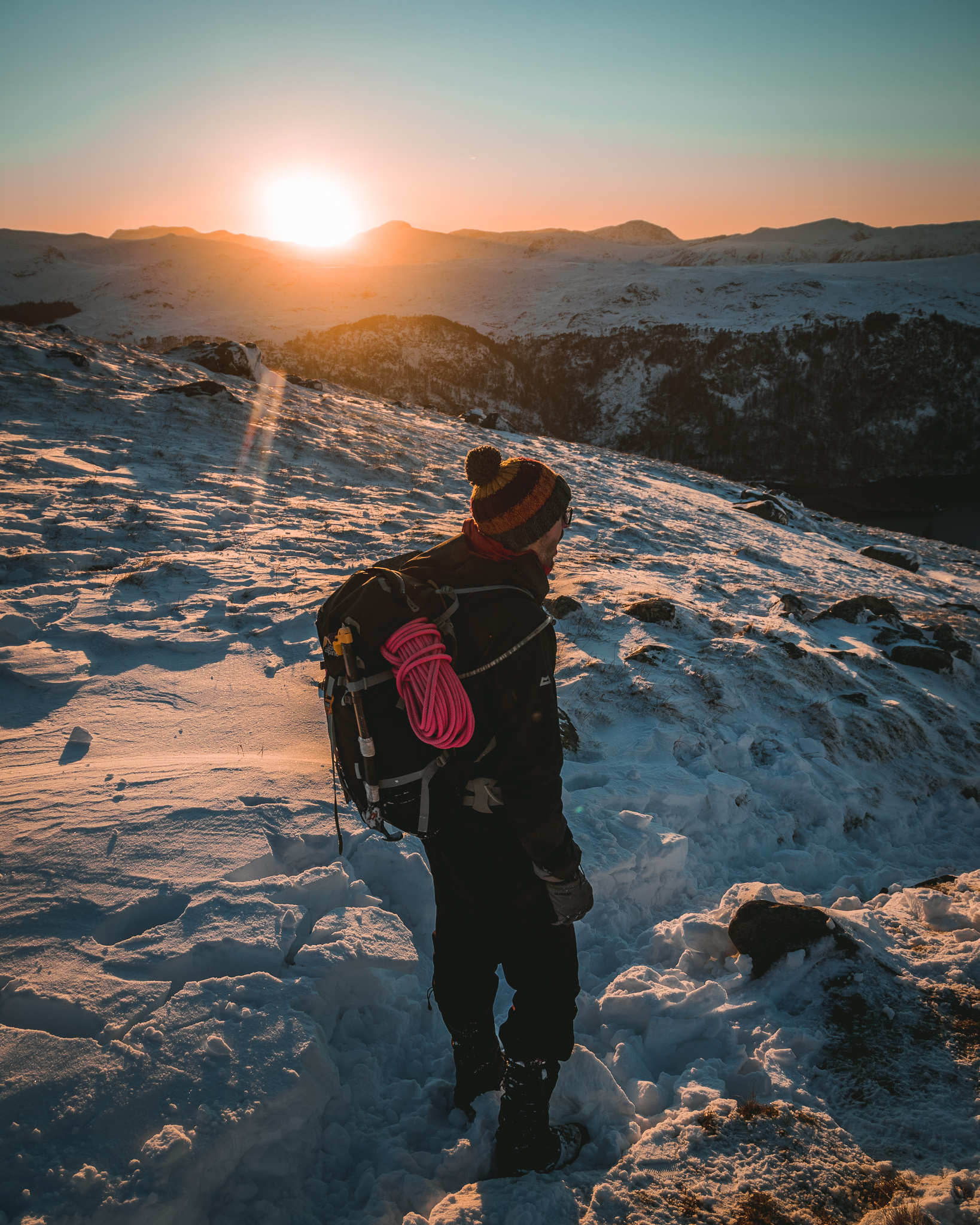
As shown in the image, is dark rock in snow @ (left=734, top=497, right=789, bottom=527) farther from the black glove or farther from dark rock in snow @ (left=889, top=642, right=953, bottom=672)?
the black glove

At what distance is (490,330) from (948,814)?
4075 centimetres

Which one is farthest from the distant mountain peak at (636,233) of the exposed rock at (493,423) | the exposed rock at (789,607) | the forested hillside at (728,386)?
the exposed rock at (789,607)

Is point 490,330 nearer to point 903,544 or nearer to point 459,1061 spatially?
point 903,544

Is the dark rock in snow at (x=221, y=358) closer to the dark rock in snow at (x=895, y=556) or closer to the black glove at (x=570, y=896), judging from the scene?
the dark rock in snow at (x=895, y=556)

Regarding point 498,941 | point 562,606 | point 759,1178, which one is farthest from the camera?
point 562,606

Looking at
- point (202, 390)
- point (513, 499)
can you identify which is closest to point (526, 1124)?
point (513, 499)

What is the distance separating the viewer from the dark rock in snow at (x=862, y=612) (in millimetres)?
7468

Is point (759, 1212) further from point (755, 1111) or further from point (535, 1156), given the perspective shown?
point (535, 1156)

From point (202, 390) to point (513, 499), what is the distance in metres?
13.1

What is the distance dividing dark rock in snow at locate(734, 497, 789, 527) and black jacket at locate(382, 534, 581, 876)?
52.0 feet

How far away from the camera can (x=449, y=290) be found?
4675cm

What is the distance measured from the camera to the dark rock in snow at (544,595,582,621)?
20.5 feet

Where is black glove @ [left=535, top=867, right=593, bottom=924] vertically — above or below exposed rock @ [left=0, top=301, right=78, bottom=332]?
below

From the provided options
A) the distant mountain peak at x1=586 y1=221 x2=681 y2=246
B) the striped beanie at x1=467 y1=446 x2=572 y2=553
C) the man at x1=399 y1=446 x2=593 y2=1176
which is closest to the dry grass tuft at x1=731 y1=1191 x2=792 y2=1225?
the man at x1=399 y1=446 x2=593 y2=1176
